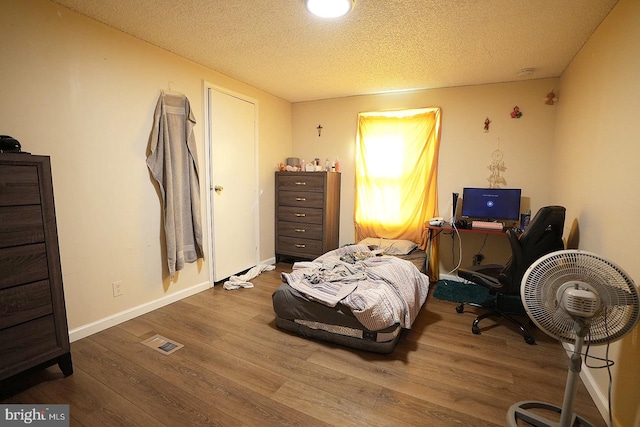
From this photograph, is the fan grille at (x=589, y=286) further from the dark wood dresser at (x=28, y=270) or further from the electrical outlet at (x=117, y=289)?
the electrical outlet at (x=117, y=289)

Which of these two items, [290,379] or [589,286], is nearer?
[589,286]

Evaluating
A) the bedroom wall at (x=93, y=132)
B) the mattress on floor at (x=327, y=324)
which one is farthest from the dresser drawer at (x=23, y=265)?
the mattress on floor at (x=327, y=324)

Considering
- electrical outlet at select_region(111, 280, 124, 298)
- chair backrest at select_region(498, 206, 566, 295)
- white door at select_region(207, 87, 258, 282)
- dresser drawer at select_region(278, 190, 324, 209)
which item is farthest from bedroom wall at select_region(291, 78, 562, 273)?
electrical outlet at select_region(111, 280, 124, 298)

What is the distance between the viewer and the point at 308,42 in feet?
7.97

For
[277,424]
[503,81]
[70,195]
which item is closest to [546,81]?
[503,81]

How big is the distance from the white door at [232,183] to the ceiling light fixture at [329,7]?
63.4 inches

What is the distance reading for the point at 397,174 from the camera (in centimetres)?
380

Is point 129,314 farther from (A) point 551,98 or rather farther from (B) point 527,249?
(A) point 551,98

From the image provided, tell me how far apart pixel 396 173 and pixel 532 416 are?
9.19ft

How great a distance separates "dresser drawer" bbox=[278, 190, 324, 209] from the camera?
3.88m

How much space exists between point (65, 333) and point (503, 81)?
447 centimetres

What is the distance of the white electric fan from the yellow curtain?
93.7 inches

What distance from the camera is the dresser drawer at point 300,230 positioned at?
394 cm

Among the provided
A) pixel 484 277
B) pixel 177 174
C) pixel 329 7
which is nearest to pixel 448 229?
pixel 484 277
